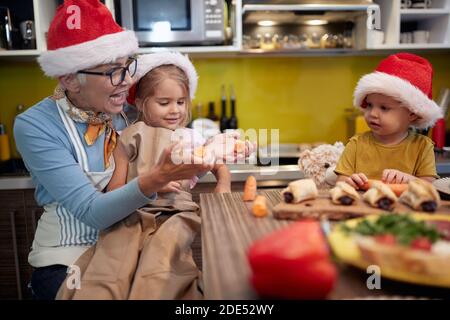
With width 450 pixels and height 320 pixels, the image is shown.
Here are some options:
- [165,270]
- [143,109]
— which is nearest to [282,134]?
[143,109]

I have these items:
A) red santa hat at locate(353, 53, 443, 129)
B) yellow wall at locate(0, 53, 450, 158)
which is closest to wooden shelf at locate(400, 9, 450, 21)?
yellow wall at locate(0, 53, 450, 158)

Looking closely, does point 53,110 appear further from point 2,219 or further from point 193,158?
point 2,219

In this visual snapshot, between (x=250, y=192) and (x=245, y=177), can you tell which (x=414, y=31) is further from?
(x=250, y=192)

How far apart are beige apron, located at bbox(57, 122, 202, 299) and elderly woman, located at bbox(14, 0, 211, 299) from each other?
0.20 feet

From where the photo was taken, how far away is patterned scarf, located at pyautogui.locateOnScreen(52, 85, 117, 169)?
3.76 ft

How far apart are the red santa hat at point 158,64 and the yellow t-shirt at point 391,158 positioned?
0.52 m

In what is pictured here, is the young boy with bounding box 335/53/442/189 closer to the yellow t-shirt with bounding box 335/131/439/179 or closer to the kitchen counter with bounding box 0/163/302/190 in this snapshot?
the yellow t-shirt with bounding box 335/131/439/179

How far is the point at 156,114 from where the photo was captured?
4.10 ft

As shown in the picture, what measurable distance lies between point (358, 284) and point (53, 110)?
0.88 m

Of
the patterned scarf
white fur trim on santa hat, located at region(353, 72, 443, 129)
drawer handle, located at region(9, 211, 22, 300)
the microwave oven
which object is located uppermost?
the microwave oven

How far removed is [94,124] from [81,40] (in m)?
0.21

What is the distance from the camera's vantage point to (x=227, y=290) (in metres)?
0.54

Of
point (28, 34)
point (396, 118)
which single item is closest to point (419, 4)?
point (396, 118)

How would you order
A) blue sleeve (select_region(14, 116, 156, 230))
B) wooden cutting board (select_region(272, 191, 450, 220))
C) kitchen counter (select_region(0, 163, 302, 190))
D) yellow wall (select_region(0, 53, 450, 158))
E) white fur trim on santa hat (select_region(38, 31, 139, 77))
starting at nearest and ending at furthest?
wooden cutting board (select_region(272, 191, 450, 220)) < blue sleeve (select_region(14, 116, 156, 230)) < white fur trim on santa hat (select_region(38, 31, 139, 77)) < kitchen counter (select_region(0, 163, 302, 190)) < yellow wall (select_region(0, 53, 450, 158))
